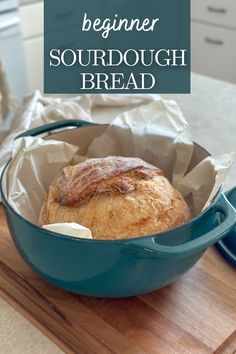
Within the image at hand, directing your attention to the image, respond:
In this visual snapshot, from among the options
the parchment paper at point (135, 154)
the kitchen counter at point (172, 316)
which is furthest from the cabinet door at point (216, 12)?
the kitchen counter at point (172, 316)

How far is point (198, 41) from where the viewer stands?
2492mm

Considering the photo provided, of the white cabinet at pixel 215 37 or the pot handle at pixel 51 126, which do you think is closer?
the pot handle at pixel 51 126

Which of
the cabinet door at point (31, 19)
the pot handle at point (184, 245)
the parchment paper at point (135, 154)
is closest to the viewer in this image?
the pot handle at point (184, 245)

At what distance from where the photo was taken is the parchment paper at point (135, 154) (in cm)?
60

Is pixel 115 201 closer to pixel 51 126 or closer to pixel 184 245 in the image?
pixel 184 245

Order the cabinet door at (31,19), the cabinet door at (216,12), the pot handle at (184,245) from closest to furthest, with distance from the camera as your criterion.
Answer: the pot handle at (184,245)
the cabinet door at (31,19)
the cabinet door at (216,12)

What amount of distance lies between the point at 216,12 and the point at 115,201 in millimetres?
2072

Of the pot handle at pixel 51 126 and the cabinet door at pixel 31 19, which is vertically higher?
the cabinet door at pixel 31 19

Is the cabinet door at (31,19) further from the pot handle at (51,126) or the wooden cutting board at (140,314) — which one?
the wooden cutting board at (140,314)

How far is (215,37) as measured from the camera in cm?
241

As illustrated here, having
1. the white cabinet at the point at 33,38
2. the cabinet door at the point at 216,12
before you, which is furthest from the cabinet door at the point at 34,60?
the cabinet door at the point at 216,12

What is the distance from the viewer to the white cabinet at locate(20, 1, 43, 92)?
1.94m

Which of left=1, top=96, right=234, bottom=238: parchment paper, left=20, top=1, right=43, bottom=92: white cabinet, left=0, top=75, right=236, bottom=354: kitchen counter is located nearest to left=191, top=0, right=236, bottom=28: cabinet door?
left=20, top=1, right=43, bottom=92: white cabinet

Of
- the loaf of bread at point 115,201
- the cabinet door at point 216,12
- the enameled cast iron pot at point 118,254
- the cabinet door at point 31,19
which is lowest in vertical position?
the enameled cast iron pot at point 118,254
